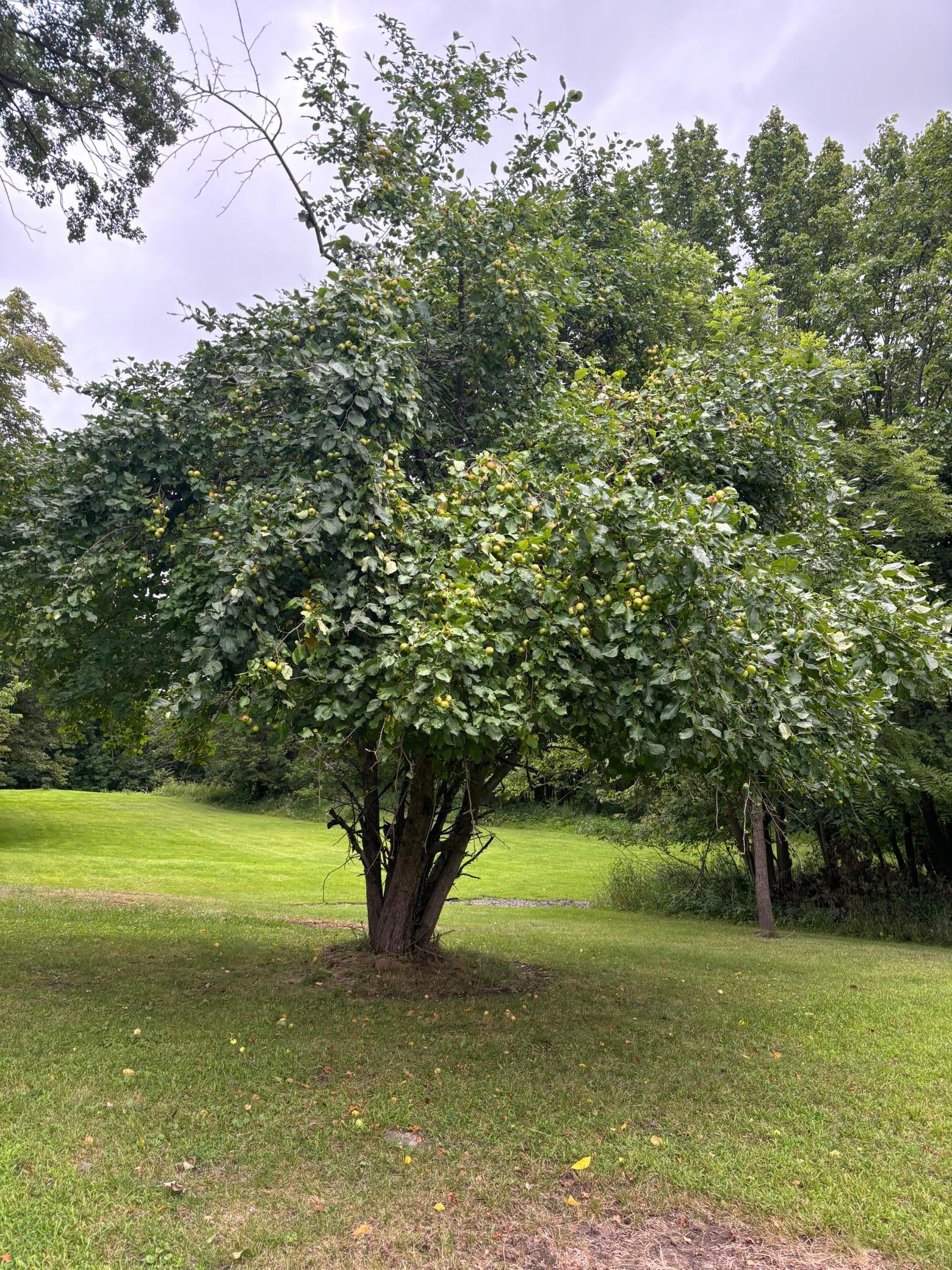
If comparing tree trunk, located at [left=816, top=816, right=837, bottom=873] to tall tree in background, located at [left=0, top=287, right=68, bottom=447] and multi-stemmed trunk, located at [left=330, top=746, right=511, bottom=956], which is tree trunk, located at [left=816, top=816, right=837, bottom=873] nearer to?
multi-stemmed trunk, located at [left=330, top=746, right=511, bottom=956]

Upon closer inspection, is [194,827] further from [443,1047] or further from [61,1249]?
[61,1249]

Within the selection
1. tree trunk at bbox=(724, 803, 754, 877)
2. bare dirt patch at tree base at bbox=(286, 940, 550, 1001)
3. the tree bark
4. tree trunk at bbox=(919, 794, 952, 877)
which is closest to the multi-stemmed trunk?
the tree bark

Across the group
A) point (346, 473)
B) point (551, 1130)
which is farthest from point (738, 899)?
point (346, 473)

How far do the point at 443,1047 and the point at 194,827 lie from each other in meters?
28.6

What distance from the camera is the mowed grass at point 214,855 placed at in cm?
1930

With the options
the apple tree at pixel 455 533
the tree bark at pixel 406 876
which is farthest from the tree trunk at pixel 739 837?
the apple tree at pixel 455 533

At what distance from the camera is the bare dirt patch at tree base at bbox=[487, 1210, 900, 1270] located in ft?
11.5

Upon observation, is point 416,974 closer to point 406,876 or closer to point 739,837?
point 406,876

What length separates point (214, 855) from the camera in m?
26.5

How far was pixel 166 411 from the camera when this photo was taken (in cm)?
637

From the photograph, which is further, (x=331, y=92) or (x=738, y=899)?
(x=738, y=899)

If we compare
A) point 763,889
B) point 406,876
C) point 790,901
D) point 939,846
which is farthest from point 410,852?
point 790,901

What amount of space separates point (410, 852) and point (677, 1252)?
5062mm

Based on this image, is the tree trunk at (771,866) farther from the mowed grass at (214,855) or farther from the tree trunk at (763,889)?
the mowed grass at (214,855)
